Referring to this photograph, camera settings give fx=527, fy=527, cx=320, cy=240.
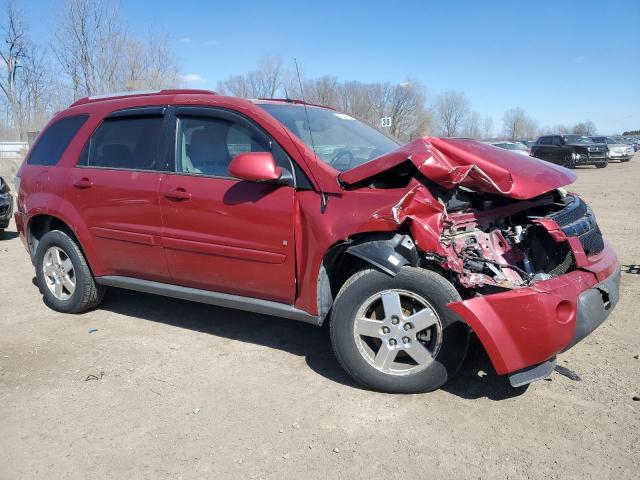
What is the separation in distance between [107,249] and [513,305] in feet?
10.8

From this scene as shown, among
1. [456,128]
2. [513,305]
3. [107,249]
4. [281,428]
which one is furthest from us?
[456,128]

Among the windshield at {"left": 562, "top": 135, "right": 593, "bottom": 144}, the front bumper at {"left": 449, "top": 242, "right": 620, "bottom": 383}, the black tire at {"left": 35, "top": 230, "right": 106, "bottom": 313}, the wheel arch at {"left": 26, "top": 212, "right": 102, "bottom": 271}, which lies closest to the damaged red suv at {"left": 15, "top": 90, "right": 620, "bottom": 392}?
the front bumper at {"left": 449, "top": 242, "right": 620, "bottom": 383}

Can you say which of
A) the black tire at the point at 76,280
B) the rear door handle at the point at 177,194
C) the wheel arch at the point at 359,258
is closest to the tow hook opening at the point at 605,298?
the wheel arch at the point at 359,258

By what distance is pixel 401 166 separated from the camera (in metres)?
3.21

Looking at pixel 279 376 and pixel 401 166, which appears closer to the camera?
pixel 401 166

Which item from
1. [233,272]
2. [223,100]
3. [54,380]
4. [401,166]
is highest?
[223,100]

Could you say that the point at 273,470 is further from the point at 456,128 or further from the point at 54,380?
the point at 456,128

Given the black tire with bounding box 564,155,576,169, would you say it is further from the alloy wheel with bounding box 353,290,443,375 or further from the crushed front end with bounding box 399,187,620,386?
the alloy wheel with bounding box 353,290,443,375

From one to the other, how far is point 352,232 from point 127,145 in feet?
7.32

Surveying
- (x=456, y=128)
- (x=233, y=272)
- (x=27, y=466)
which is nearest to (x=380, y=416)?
(x=233, y=272)

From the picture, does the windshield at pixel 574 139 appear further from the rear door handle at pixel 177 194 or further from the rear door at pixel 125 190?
the rear door handle at pixel 177 194

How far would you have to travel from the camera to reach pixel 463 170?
307 centimetres

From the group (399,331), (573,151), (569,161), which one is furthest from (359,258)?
(569,161)

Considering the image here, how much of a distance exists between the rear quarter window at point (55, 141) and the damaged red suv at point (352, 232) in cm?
39
